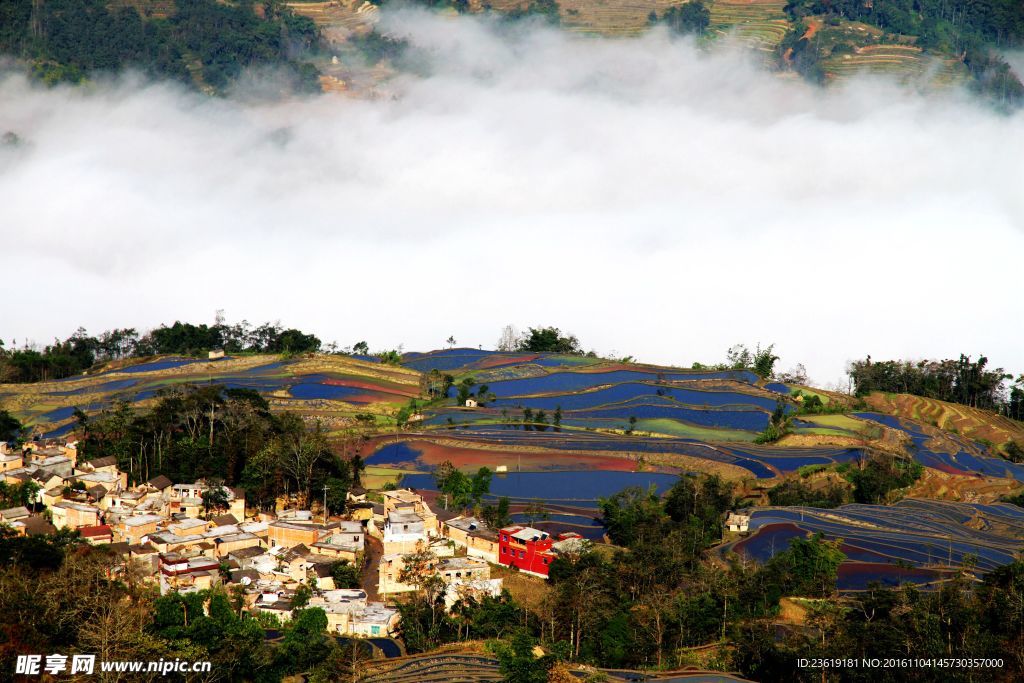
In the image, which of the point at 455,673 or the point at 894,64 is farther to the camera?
the point at 894,64

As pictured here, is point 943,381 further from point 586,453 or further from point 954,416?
point 586,453

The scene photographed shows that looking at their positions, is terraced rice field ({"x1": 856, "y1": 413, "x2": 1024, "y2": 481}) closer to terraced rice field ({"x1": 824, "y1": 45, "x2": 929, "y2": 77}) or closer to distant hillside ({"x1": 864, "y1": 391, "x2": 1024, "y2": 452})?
distant hillside ({"x1": 864, "y1": 391, "x2": 1024, "y2": 452})

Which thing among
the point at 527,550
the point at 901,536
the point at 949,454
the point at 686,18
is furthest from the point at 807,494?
the point at 686,18

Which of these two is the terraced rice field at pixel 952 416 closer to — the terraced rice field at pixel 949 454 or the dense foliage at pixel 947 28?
the terraced rice field at pixel 949 454

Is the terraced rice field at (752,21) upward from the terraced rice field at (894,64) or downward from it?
upward

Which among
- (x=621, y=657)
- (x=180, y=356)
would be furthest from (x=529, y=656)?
(x=180, y=356)

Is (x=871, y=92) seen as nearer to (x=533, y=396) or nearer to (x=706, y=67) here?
(x=706, y=67)

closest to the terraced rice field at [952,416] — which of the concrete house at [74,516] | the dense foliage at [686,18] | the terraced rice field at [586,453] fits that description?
the terraced rice field at [586,453]
